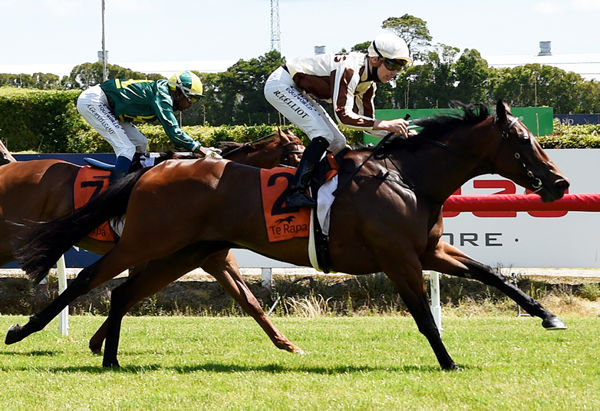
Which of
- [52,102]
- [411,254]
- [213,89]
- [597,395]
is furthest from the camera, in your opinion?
[213,89]

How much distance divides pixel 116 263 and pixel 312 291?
544 centimetres

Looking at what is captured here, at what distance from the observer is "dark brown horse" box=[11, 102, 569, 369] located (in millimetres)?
5734

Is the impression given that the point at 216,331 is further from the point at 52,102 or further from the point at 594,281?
the point at 52,102

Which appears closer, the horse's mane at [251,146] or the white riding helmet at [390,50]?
the white riding helmet at [390,50]

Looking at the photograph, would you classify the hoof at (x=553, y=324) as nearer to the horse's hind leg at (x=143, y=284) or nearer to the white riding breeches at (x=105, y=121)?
the horse's hind leg at (x=143, y=284)

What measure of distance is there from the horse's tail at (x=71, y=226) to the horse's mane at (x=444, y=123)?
1889 millimetres

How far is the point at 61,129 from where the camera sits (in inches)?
719

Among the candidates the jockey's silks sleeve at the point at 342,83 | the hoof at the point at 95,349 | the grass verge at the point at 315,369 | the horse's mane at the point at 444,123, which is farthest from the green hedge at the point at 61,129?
the horse's mane at the point at 444,123

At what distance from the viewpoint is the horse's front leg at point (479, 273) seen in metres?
6.11

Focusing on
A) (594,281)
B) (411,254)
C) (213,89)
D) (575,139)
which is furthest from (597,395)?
(213,89)

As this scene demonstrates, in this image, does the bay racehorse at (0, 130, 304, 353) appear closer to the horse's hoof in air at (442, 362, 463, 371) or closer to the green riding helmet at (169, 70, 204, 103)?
the green riding helmet at (169, 70, 204, 103)

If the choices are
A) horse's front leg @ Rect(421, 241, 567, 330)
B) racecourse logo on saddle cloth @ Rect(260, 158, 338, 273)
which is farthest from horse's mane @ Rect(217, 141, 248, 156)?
horse's front leg @ Rect(421, 241, 567, 330)

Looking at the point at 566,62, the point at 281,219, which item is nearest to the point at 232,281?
the point at 281,219

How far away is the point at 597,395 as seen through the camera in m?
4.76
